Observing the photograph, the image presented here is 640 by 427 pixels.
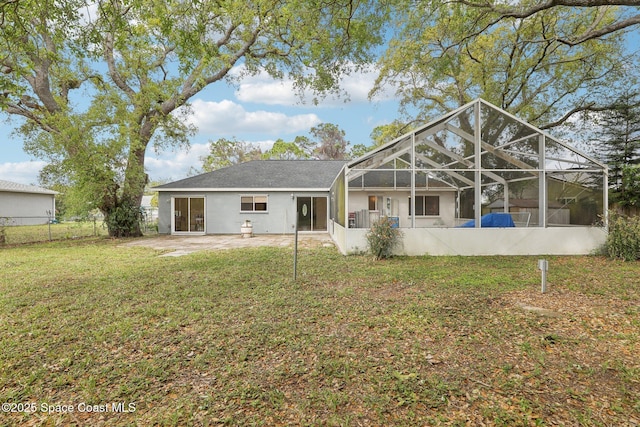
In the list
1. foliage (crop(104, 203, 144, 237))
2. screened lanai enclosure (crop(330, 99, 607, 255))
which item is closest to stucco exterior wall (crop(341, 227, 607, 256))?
screened lanai enclosure (crop(330, 99, 607, 255))

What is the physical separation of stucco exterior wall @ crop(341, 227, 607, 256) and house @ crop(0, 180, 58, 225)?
27179 millimetres

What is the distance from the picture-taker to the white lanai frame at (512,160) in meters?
8.85

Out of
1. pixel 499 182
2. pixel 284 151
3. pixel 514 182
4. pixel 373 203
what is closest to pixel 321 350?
pixel 499 182

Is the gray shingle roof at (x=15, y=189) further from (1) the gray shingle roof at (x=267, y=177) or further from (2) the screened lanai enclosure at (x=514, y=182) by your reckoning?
(2) the screened lanai enclosure at (x=514, y=182)

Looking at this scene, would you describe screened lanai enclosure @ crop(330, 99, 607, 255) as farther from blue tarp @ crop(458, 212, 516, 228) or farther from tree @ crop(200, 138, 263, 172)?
tree @ crop(200, 138, 263, 172)

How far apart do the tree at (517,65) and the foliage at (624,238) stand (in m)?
7.09

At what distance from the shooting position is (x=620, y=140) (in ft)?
43.8

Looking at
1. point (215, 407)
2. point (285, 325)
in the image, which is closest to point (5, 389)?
point (215, 407)

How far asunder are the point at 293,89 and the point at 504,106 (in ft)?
34.0

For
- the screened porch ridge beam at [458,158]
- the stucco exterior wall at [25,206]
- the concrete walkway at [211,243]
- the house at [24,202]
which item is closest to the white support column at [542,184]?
the screened porch ridge beam at [458,158]

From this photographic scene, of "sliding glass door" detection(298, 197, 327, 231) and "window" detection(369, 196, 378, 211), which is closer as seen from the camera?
Answer: "window" detection(369, 196, 378, 211)

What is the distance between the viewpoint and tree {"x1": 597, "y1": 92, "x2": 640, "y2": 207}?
499 inches

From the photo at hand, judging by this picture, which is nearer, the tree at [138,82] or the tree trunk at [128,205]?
the tree at [138,82]

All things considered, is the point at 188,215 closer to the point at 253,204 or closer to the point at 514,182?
the point at 253,204
